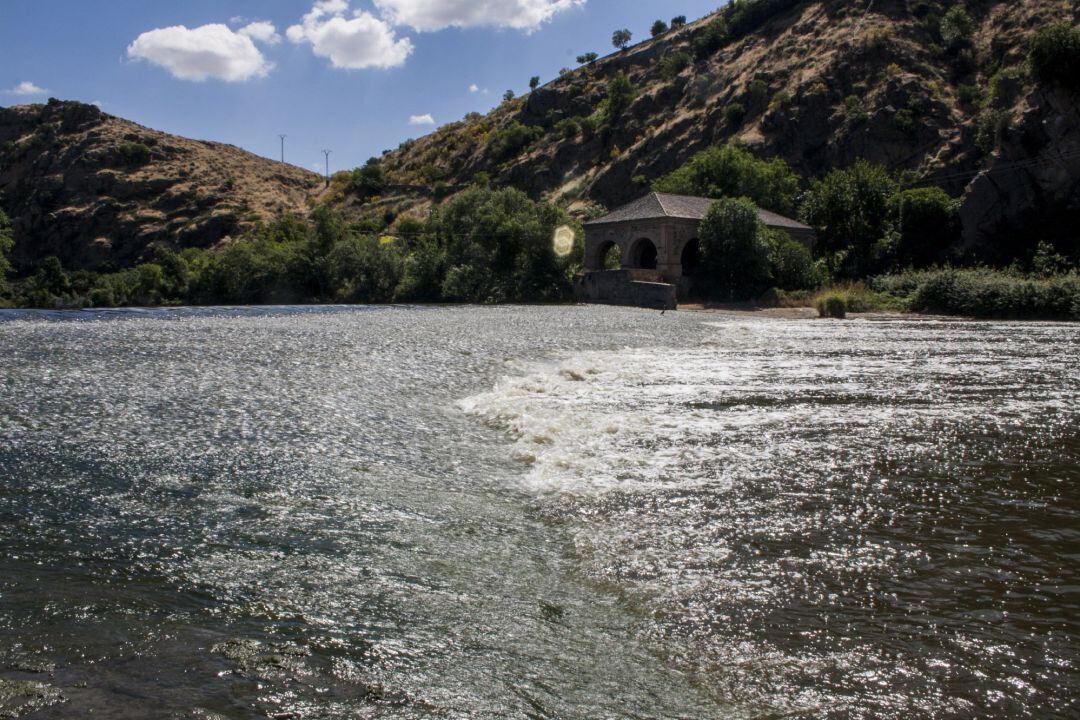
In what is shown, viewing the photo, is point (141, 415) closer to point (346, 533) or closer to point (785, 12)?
point (346, 533)

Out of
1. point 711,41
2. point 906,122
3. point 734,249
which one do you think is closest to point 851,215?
point 734,249

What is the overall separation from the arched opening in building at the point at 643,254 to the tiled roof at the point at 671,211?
2027 millimetres

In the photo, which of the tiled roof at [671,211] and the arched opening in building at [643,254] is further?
the arched opening in building at [643,254]

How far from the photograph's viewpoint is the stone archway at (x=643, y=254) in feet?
174

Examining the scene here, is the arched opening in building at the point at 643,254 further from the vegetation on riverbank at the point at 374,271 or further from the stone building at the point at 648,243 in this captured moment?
the vegetation on riverbank at the point at 374,271

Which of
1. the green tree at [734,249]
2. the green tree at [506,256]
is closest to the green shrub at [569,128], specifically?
the green tree at [506,256]

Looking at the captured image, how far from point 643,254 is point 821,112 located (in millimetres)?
32156

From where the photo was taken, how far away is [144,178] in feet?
386

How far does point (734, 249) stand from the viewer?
4597cm

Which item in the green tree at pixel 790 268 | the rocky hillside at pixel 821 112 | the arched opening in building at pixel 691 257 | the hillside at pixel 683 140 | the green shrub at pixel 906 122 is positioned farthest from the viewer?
the green shrub at pixel 906 122

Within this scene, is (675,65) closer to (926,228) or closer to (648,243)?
(648,243)

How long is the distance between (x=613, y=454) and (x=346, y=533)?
11.6 ft

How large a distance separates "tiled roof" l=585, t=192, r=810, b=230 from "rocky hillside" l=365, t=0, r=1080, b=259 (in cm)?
1253

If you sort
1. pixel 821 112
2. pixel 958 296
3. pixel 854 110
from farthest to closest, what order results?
pixel 821 112
pixel 854 110
pixel 958 296
